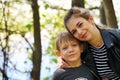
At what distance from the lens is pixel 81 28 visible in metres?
4.05

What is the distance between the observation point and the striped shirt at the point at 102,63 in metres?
4.18

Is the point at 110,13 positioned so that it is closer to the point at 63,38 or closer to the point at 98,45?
the point at 98,45

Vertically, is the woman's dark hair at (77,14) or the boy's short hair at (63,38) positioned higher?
the woman's dark hair at (77,14)

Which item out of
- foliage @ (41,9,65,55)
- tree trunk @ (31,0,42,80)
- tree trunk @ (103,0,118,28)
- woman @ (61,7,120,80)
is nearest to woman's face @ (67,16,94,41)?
woman @ (61,7,120,80)

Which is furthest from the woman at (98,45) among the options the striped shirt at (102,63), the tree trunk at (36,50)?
the tree trunk at (36,50)

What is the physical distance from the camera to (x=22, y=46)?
37.0 ft

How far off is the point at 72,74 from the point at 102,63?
0.37m

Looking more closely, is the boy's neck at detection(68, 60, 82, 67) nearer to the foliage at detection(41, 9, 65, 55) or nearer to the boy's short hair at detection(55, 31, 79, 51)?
the boy's short hair at detection(55, 31, 79, 51)

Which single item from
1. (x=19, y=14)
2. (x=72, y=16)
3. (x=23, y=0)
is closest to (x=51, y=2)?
(x=19, y=14)

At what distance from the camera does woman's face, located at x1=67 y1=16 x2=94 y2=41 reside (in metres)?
4.05

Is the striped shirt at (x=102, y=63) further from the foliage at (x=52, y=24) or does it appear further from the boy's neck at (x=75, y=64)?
the foliage at (x=52, y=24)

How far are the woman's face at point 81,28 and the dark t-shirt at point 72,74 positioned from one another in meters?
0.36

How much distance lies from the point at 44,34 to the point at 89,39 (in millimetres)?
10777

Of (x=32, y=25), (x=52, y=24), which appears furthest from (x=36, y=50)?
(x=52, y=24)
